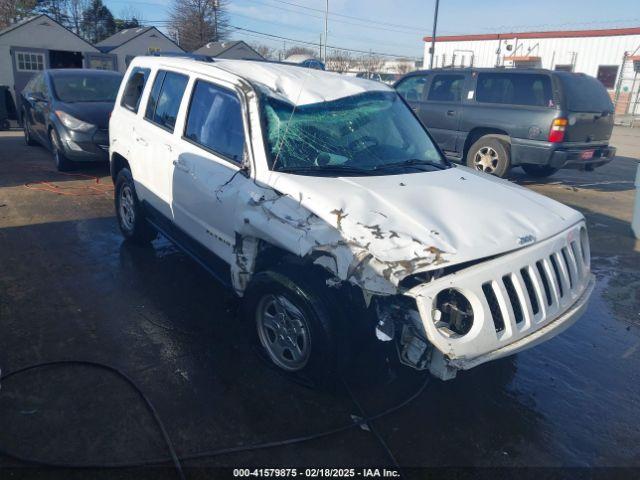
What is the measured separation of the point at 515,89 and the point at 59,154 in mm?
8307

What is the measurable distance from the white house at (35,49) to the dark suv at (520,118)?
2341cm

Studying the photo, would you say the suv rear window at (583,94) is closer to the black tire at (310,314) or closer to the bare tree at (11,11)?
the black tire at (310,314)

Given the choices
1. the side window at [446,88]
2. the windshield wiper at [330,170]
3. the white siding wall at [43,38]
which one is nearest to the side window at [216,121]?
the windshield wiper at [330,170]

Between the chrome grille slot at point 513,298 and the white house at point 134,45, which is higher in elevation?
the white house at point 134,45

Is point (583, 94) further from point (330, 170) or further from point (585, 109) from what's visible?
point (330, 170)

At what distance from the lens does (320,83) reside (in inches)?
160

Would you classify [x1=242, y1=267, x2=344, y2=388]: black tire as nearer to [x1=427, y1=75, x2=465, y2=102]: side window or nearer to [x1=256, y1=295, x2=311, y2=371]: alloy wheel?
[x1=256, y1=295, x2=311, y2=371]: alloy wheel

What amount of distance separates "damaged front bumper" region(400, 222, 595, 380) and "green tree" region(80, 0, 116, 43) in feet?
206

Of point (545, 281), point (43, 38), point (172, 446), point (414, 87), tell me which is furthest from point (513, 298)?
point (43, 38)

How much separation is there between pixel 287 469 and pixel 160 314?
2.02m

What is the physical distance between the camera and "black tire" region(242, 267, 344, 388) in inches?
114

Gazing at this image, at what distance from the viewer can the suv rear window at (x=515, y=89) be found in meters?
8.73

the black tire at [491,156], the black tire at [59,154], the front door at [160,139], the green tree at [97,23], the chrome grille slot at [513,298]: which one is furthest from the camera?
the green tree at [97,23]

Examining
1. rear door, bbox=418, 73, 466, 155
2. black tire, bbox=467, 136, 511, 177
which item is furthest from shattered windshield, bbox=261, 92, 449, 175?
rear door, bbox=418, 73, 466, 155
